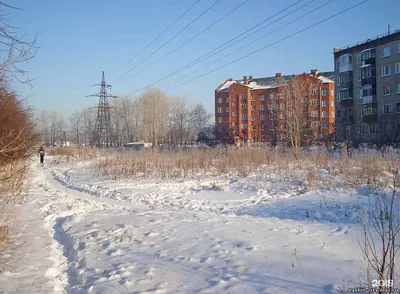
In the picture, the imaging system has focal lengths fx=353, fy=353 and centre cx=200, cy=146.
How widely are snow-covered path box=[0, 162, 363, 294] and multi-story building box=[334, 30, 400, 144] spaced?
37.2 meters

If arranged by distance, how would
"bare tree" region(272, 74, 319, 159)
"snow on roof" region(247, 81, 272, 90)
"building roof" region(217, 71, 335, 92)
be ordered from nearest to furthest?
"bare tree" region(272, 74, 319, 159) < "building roof" region(217, 71, 335, 92) < "snow on roof" region(247, 81, 272, 90)

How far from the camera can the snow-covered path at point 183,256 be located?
4570 millimetres

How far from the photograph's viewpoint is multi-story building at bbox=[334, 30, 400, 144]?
45250 millimetres

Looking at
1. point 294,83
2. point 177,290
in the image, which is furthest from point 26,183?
point 294,83

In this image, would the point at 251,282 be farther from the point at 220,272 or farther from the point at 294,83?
the point at 294,83

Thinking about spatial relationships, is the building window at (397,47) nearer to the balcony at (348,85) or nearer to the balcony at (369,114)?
the balcony at (369,114)

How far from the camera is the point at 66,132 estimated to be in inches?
4279

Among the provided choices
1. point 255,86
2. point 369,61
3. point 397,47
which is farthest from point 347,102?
point 255,86

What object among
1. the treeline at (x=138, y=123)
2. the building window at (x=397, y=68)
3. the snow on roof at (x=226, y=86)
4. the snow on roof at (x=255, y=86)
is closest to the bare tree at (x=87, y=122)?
the treeline at (x=138, y=123)

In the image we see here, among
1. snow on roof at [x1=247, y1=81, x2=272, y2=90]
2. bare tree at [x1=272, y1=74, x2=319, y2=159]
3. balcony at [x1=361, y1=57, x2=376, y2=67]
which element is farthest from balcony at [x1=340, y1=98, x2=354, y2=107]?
bare tree at [x1=272, y1=74, x2=319, y2=159]

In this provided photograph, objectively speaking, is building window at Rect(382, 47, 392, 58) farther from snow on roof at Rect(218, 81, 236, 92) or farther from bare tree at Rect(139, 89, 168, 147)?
snow on roof at Rect(218, 81, 236, 92)

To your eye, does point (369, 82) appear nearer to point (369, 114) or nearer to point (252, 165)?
point (369, 114)

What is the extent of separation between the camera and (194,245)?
20.4 ft

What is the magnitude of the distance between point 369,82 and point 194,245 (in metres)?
49.5
